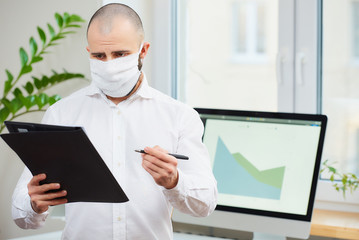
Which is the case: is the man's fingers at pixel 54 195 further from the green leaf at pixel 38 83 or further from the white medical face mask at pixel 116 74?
the green leaf at pixel 38 83

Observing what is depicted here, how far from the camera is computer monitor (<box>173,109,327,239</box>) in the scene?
1.88 metres

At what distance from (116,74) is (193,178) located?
0.35 meters

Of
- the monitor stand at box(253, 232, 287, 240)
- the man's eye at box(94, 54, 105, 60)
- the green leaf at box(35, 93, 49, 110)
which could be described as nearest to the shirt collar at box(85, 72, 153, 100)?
the man's eye at box(94, 54, 105, 60)

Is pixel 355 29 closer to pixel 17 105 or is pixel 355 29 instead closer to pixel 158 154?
pixel 158 154

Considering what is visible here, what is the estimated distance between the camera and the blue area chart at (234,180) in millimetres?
1928

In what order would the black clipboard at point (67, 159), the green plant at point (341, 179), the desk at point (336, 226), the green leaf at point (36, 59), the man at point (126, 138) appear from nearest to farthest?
the black clipboard at point (67, 159), the man at point (126, 138), the desk at point (336, 226), the green plant at point (341, 179), the green leaf at point (36, 59)

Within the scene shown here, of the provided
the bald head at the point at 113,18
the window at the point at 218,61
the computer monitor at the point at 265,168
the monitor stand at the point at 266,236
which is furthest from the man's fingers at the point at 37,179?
the window at the point at 218,61

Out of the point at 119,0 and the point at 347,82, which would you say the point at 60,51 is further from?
the point at 347,82

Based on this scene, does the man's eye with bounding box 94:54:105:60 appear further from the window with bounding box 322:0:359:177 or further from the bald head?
the window with bounding box 322:0:359:177

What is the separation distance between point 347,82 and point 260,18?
1.80 feet

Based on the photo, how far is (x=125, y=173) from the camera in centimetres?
155

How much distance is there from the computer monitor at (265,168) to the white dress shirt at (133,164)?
44 centimetres

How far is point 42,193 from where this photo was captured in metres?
1.42

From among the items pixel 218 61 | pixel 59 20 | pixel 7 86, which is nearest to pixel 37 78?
pixel 7 86
